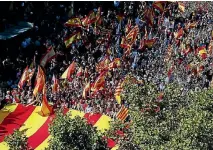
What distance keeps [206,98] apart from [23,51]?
483 inches

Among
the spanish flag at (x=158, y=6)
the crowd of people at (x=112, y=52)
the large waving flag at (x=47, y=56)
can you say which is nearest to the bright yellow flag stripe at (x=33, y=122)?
the crowd of people at (x=112, y=52)

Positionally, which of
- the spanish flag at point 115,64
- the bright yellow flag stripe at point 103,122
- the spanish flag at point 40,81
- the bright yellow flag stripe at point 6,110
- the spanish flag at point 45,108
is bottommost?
the bright yellow flag stripe at point 103,122

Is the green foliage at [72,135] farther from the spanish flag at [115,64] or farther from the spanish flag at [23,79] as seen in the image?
the spanish flag at [115,64]

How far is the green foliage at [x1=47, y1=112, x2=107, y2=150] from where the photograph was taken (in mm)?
17672

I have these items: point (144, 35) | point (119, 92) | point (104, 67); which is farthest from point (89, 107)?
point (144, 35)

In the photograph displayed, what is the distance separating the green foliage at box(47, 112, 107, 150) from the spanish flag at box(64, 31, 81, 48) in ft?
42.1

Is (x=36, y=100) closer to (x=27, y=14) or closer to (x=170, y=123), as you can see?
(x=170, y=123)

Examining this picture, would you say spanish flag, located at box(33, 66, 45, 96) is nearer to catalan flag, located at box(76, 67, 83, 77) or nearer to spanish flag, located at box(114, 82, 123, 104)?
catalan flag, located at box(76, 67, 83, 77)

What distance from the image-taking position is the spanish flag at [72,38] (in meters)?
30.6

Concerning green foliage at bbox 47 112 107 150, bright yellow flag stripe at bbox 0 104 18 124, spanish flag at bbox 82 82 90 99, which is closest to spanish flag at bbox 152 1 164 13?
spanish flag at bbox 82 82 90 99

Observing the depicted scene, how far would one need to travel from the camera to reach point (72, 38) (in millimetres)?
30938

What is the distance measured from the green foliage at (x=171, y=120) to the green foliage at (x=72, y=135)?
2342 millimetres

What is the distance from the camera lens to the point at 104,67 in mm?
28438

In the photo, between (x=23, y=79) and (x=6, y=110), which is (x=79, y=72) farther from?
(x=6, y=110)
